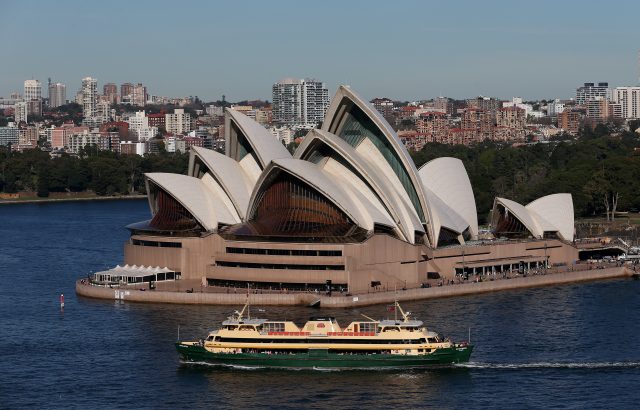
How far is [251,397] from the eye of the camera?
143 feet

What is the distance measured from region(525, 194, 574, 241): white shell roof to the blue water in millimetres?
5817

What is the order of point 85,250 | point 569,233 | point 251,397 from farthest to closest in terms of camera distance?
1. point 85,250
2. point 569,233
3. point 251,397

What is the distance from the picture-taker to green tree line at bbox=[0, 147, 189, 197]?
499ft

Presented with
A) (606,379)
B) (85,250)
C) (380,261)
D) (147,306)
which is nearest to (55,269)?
(85,250)

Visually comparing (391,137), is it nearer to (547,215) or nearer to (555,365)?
(547,215)

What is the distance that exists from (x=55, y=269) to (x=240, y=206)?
1304 cm

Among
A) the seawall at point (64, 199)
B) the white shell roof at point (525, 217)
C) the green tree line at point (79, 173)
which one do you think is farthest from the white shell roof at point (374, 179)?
the green tree line at point (79, 173)

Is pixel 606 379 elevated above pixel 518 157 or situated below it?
below

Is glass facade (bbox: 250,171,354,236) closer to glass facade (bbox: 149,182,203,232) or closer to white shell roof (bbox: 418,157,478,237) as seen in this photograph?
glass facade (bbox: 149,182,203,232)

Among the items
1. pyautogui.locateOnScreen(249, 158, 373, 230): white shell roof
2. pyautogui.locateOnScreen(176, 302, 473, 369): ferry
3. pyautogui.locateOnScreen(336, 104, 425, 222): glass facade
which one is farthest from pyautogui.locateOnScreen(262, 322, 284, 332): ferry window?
pyautogui.locateOnScreen(336, 104, 425, 222): glass facade

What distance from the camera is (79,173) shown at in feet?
501

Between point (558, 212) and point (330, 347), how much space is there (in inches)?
1252

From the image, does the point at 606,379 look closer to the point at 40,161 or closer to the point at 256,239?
the point at 256,239

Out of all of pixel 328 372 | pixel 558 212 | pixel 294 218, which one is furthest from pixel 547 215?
pixel 328 372
